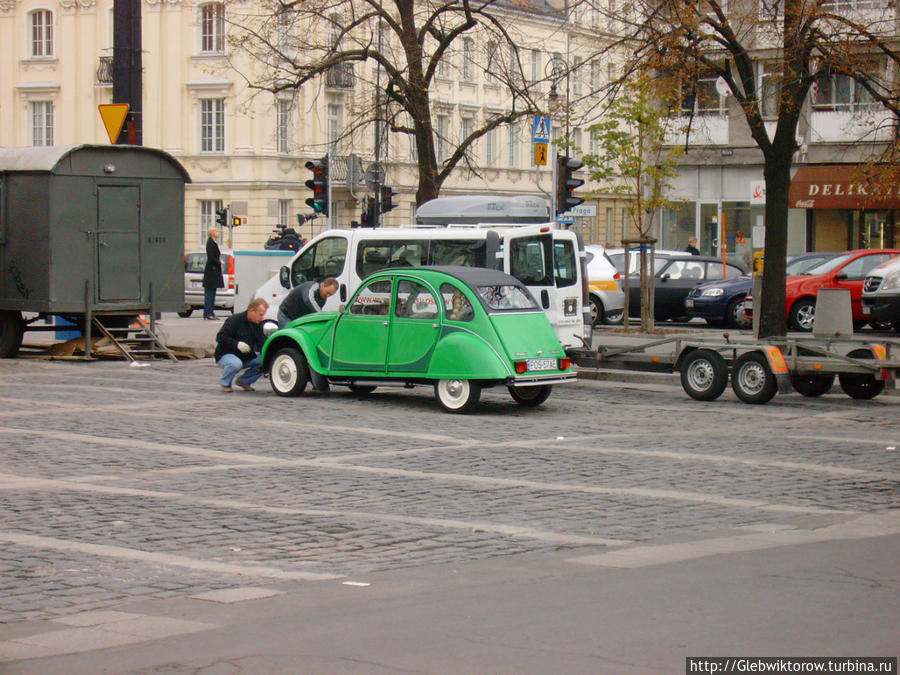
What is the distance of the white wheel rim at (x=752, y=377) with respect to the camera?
17938mm

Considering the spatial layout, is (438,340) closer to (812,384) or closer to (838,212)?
(812,384)

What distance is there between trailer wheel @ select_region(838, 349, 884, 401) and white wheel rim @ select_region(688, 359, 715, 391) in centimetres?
159

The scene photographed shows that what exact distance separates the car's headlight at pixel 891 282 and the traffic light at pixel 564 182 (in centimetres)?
598

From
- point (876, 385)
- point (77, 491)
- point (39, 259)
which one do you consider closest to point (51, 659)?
point (77, 491)

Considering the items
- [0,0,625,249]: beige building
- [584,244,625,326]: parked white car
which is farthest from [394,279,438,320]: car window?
[0,0,625,249]: beige building

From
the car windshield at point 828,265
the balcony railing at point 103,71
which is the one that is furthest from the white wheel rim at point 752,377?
the balcony railing at point 103,71

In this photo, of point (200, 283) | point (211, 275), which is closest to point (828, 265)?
point (211, 275)

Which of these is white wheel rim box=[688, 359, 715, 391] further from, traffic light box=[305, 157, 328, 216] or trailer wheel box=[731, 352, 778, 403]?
traffic light box=[305, 157, 328, 216]

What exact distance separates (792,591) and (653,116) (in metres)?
26.7

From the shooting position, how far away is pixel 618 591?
7.54 m

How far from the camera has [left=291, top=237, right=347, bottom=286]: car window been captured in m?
23.3

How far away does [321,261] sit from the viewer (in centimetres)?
2359

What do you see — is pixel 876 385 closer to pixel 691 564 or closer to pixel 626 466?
pixel 626 466

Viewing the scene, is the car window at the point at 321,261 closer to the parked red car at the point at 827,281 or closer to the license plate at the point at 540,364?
the license plate at the point at 540,364
